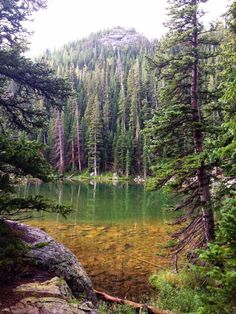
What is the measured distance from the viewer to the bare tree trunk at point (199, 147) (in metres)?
10.9

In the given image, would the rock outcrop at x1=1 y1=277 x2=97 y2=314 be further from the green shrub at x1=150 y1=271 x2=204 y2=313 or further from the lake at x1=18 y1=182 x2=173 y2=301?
the green shrub at x1=150 y1=271 x2=204 y2=313

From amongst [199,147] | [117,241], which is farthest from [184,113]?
[117,241]

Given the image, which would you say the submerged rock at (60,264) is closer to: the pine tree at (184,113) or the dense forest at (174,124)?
the dense forest at (174,124)

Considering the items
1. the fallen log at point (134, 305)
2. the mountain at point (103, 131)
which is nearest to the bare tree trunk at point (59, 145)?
the mountain at point (103, 131)

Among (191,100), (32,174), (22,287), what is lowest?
(22,287)

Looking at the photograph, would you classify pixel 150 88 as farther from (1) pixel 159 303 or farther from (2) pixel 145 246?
(1) pixel 159 303

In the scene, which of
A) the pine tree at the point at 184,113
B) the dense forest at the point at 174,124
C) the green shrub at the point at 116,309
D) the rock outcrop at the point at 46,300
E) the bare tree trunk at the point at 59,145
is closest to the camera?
the rock outcrop at the point at 46,300

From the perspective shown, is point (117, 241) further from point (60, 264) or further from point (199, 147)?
point (60, 264)

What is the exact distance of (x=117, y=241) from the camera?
18.8 m

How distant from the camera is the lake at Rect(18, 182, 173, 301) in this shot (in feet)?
41.6

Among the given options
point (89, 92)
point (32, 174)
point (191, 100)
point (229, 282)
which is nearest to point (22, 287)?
point (32, 174)

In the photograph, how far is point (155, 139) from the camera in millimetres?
11297

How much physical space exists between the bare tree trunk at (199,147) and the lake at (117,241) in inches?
55.2

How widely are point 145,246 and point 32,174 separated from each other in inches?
467
